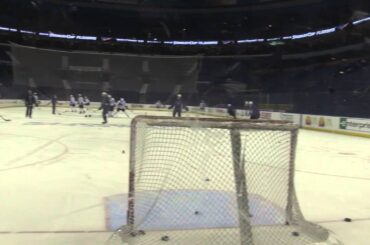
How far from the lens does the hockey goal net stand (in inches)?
185

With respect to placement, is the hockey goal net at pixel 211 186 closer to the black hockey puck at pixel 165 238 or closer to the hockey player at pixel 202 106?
the black hockey puck at pixel 165 238

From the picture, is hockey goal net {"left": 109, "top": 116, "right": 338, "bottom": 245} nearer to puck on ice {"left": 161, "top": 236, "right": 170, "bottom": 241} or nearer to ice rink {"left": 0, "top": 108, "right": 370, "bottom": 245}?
puck on ice {"left": 161, "top": 236, "right": 170, "bottom": 241}

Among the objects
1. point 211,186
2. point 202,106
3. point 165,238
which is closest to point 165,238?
point 165,238

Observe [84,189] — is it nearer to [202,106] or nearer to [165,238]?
[165,238]

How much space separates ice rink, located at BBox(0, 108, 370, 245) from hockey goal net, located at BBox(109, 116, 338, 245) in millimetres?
485

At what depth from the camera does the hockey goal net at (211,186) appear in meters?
4.69

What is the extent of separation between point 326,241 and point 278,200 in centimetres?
89

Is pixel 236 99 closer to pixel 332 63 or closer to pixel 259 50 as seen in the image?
pixel 332 63

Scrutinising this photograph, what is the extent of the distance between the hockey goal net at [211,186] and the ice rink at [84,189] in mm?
485

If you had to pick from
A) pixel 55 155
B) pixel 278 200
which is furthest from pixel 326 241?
pixel 55 155

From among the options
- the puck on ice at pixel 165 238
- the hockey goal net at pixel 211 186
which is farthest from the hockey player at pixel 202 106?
the puck on ice at pixel 165 238

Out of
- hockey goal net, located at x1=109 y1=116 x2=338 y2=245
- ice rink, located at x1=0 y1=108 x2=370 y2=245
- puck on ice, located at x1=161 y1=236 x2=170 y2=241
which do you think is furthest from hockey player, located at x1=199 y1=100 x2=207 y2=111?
puck on ice, located at x1=161 y1=236 x2=170 y2=241

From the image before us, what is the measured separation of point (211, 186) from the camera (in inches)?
236

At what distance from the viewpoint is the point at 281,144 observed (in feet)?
18.0
